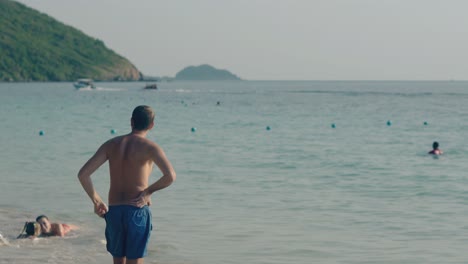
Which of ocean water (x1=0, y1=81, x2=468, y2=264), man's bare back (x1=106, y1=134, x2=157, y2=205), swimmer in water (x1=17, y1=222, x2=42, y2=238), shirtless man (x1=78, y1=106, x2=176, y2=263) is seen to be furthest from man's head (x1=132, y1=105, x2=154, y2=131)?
swimmer in water (x1=17, y1=222, x2=42, y2=238)

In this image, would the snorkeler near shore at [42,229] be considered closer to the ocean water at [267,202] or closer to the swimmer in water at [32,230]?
the swimmer in water at [32,230]

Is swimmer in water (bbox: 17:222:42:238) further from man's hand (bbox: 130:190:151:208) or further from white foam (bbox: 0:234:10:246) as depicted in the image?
man's hand (bbox: 130:190:151:208)

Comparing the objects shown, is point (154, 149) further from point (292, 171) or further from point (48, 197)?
point (292, 171)

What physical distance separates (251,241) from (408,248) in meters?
2.74

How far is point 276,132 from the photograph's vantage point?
4588 centimetres

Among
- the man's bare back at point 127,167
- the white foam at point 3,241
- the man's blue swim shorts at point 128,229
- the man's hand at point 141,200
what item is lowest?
the white foam at point 3,241

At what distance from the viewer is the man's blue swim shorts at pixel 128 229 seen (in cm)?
750

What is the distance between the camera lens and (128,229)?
752 centimetres

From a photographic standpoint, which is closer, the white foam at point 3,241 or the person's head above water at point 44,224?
the white foam at point 3,241

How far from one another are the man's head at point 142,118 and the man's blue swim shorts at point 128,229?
790 mm

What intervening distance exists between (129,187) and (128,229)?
41cm

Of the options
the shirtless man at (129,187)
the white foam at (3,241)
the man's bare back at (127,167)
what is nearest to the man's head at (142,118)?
the shirtless man at (129,187)

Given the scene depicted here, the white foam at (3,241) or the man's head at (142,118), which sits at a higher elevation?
the man's head at (142,118)

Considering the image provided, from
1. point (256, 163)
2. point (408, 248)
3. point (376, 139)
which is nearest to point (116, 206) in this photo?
point (408, 248)
